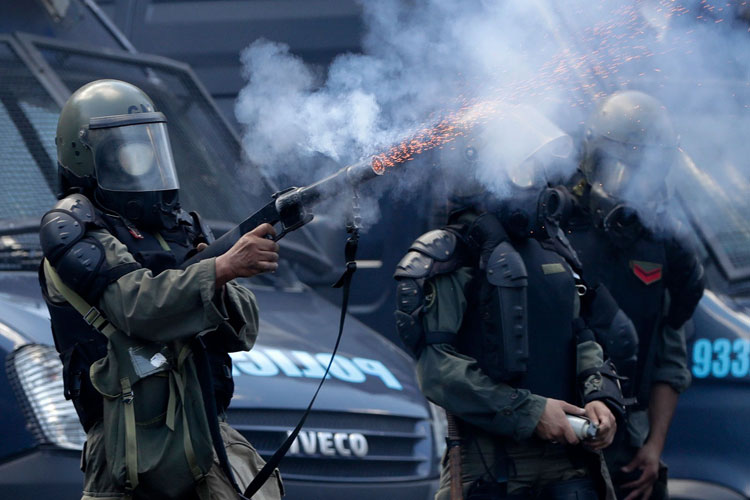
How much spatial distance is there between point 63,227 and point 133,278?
0.83 feet

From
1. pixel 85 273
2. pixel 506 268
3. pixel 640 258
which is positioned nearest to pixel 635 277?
pixel 640 258

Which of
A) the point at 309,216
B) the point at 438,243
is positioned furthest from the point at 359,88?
the point at 309,216

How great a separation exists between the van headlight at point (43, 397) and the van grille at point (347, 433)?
0.59 m

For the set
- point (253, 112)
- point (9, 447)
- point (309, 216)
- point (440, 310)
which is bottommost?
point (9, 447)

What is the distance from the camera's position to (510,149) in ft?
12.5

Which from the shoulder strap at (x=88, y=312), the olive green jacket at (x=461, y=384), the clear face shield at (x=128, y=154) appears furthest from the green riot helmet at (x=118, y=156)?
the olive green jacket at (x=461, y=384)

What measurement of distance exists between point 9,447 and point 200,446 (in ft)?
4.02

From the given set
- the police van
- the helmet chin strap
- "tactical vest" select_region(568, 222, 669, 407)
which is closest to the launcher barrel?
the helmet chin strap

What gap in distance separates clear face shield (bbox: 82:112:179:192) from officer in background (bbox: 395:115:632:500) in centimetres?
87

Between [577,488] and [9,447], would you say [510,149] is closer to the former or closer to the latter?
[577,488]

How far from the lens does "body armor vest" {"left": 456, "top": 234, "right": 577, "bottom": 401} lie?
3.76m

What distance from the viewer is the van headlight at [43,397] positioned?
409 centimetres

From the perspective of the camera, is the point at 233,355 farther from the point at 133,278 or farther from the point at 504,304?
the point at 133,278

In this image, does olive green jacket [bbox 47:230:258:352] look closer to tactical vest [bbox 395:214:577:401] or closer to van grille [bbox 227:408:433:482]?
tactical vest [bbox 395:214:577:401]
